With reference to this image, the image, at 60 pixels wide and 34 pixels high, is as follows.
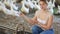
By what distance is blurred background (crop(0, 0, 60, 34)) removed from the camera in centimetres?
206

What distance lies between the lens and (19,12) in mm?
2139

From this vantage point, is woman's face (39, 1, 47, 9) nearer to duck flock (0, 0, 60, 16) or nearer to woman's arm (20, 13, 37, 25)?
duck flock (0, 0, 60, 16)

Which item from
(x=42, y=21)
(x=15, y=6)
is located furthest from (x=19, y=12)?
(x=42, y=21)

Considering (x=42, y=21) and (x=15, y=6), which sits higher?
(x=15, y=6)

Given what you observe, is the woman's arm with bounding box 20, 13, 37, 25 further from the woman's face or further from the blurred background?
the woman's face

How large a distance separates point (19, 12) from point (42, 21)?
11.5 inches

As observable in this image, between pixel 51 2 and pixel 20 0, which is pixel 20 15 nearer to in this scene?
pixel 20 0

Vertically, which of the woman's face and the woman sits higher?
the woman's face

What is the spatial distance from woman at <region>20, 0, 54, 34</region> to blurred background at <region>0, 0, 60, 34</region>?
4 cm

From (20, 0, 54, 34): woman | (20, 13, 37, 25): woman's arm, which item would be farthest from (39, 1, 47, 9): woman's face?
(20, 13, 37, 25): woman's arm

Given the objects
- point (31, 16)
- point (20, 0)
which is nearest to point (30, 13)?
point (31, 16)

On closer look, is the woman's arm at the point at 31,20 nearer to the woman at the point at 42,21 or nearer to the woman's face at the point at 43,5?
the woman at the point at 42,21

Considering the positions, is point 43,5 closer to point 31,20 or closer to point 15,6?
point 31,20

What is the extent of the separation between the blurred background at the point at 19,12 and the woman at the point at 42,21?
43 mm
